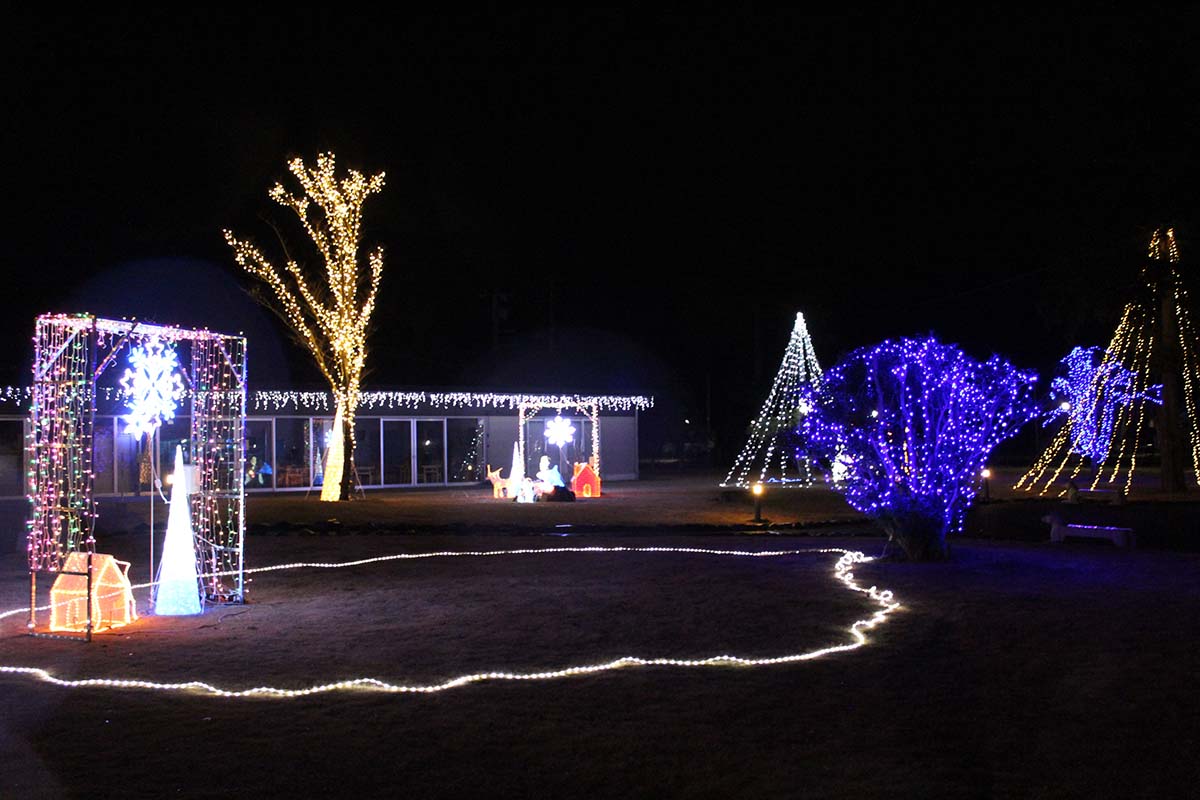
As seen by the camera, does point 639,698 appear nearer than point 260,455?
Yes

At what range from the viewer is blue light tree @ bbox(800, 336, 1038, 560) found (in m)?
14.5

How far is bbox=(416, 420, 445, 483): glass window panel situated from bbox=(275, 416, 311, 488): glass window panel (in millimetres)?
3364

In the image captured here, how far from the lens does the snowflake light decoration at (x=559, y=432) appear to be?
35.0 metres

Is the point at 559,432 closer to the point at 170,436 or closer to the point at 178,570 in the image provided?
the point at 170,436

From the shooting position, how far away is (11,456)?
90.6 feet

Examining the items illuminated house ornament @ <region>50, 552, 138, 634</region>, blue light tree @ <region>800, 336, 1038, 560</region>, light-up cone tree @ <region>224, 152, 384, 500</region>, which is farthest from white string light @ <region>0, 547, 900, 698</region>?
light-up cone tree @ <region>224, 152, 384, 500</region>

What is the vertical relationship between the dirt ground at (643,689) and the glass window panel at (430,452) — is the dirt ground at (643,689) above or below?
below

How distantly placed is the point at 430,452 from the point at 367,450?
6.95ft

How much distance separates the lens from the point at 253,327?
35.7 m

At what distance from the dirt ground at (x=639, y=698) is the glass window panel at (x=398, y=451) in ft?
65.2

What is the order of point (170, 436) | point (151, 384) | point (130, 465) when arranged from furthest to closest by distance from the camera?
point (170, 436) < point (130, 465) < point (151, 384)

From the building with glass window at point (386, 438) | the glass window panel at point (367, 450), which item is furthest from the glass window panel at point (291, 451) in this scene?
the glass window panel at point (367, 450)

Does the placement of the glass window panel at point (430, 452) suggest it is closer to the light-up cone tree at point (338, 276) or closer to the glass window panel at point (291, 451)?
the glass window panel at point (291, 451)

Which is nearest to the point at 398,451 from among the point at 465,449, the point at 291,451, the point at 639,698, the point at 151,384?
the point at 465,449
